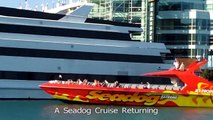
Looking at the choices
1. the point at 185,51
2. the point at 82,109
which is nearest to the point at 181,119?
the point at 82,109

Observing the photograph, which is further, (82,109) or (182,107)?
(182,107)

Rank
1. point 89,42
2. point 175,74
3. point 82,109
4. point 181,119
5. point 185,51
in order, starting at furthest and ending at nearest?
point 185,51 < point 89,42 < point 175,74 < point 82,109 < point 181,119

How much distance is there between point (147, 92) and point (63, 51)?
8.54 m

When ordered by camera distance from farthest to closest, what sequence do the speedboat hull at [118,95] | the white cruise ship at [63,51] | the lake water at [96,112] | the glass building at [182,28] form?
the glass building at [182,28] < the white cruise ship at [63,51] < the speedboat hull at [118,95] < the lake water at [96,112]

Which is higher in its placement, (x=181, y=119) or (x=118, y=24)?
(x=118, y=24)

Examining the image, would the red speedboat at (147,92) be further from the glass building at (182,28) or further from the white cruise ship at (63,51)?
the glass building at (182,28)

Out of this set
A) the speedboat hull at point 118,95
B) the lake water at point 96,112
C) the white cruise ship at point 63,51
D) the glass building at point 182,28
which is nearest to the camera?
the lake water at point 96,112

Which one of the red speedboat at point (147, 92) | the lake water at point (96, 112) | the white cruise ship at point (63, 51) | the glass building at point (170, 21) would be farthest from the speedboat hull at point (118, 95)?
the glass building at point (170, 21)

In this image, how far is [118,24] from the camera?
132ft

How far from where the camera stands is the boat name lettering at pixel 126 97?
3078 centimetres

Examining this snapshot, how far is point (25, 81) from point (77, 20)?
652cm

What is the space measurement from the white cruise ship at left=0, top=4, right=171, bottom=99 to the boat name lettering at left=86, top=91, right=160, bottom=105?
659cm

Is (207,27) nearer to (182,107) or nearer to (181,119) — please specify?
(182,107)

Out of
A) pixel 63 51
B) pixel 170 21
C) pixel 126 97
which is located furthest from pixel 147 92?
pixel 170 21
